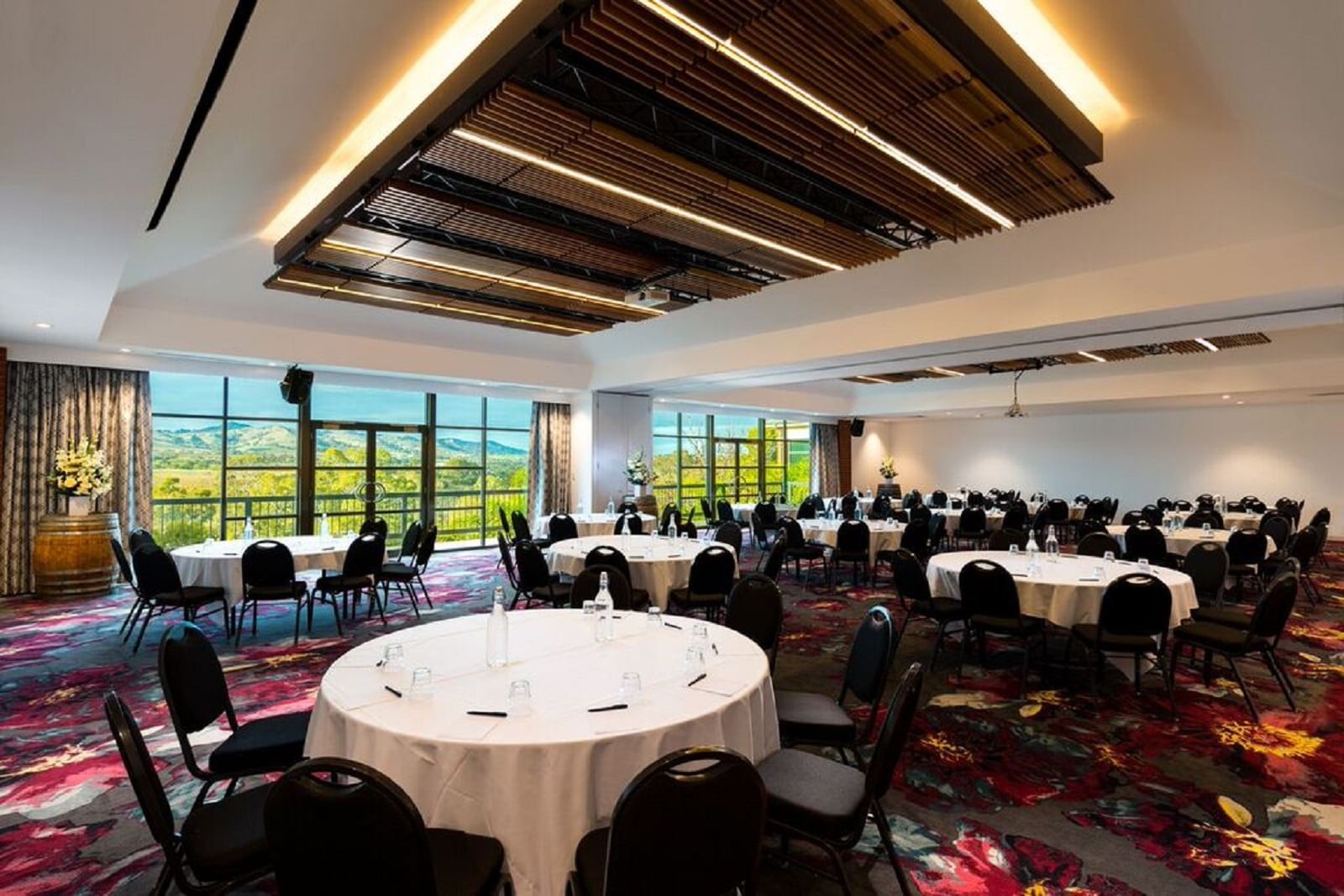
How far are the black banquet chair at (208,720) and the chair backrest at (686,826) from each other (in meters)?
1.82

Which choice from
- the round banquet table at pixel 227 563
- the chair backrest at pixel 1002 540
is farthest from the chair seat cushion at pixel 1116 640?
the round banquet table at pixel 227 563

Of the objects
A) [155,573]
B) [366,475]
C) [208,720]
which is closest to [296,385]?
[366,475]

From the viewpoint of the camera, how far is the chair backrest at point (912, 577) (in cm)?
555

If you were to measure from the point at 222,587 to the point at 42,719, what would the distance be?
1.91m

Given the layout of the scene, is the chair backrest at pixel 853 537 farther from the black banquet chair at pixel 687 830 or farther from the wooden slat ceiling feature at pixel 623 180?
the black banquet chair at pixel 687 830

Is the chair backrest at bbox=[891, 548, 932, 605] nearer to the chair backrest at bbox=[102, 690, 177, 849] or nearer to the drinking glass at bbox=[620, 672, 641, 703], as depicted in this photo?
the drinking glass at bbox=[620, 672, 641, 703]

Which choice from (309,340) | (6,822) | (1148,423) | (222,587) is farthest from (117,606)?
(1148,423)

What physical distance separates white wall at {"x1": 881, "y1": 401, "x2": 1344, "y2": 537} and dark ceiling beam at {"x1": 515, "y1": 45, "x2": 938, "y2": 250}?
14.8m

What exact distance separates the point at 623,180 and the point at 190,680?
3514mm

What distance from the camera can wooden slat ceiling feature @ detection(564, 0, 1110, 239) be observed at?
277 centimetres

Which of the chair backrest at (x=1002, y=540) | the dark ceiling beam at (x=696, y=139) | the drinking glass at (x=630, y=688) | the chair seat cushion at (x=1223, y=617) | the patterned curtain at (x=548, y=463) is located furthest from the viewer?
the patterned curtain at (x=548, y=463)

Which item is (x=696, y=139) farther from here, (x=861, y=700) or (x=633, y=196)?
(x=861, y=700)

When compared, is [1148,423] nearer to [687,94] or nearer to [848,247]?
[848,247]

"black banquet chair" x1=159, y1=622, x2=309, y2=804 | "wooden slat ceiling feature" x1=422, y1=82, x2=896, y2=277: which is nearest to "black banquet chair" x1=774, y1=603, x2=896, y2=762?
"black banquet chair" x1=159, y1=622, x2=309, y2=804
